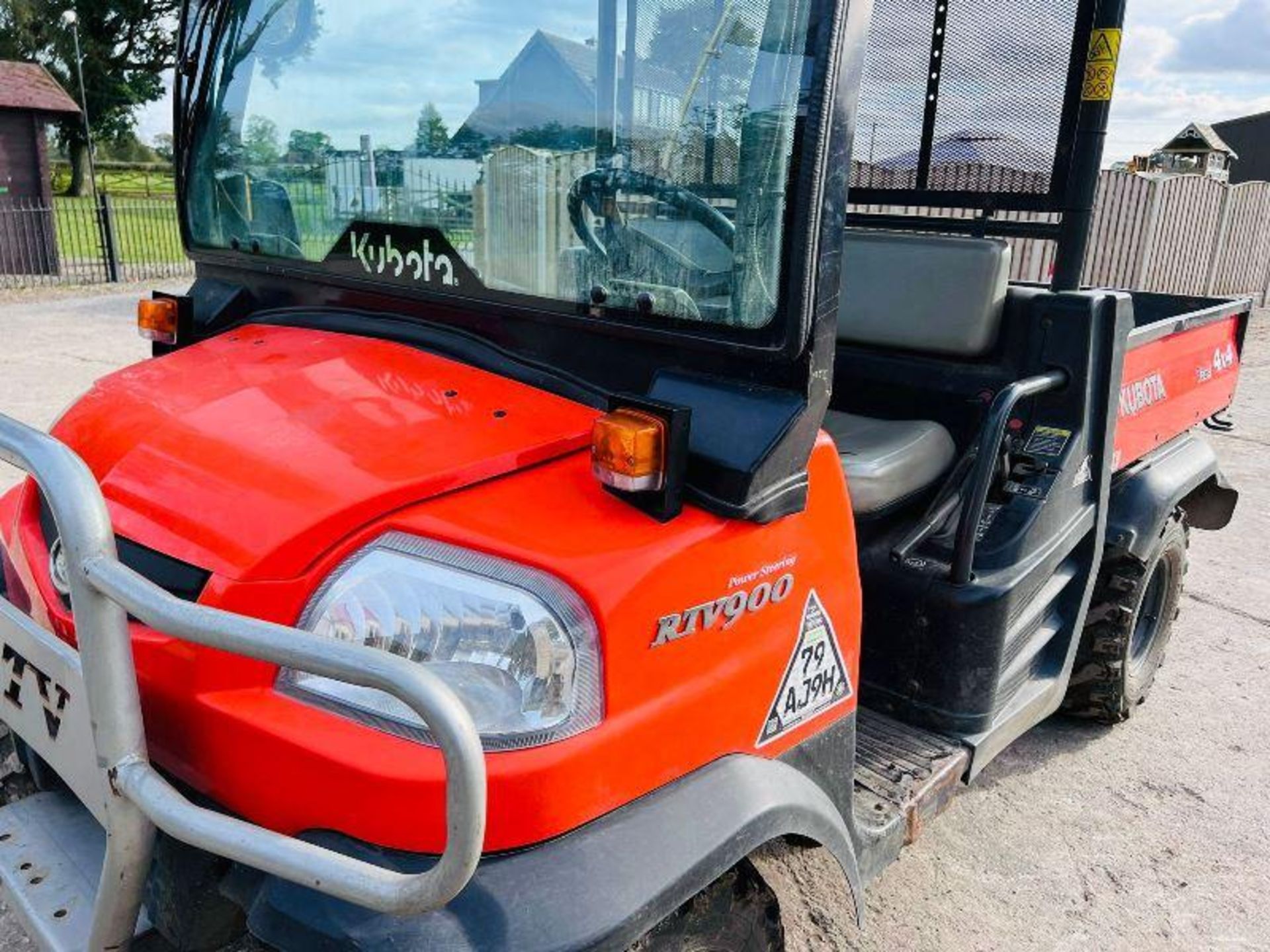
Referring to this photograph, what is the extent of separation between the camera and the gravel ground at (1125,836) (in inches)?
105

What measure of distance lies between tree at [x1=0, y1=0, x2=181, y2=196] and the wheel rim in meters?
36.2

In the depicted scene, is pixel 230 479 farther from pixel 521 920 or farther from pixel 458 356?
pixel 521 920

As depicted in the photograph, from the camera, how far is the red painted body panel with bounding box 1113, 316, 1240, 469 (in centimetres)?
318

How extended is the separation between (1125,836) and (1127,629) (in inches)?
26.0

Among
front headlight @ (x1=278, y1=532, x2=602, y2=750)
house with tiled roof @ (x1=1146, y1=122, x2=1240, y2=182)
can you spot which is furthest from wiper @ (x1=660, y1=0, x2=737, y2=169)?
house with tiled roof @ (x1=1146, y1=122, x2=1240, y2=182)

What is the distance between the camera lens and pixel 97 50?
36094 millimetres

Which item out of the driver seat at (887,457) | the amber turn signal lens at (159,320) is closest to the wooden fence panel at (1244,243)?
the driver seat at (887,457)

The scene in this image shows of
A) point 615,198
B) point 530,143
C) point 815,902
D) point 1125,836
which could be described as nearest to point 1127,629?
point 1125,836

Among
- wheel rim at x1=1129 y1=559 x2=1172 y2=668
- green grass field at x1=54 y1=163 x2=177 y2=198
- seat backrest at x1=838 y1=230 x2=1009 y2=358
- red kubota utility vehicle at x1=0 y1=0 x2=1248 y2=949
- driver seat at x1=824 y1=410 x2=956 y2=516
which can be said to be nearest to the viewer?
red kubota utility vehicle at x1=0 y1=0 x2=1248 y2=949

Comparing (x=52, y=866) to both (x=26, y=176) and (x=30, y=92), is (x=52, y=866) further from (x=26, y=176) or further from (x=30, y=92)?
(x=30, y=92)

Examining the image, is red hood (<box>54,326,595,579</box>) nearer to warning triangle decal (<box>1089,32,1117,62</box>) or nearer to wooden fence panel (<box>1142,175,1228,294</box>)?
warning triangle decal (<box>1089,32,1117,62</box>)

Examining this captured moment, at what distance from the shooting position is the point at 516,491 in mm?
1660

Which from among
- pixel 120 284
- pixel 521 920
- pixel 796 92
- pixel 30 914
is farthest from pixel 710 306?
pixel 120 284

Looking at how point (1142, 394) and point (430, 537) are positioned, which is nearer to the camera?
point (430, 537)
